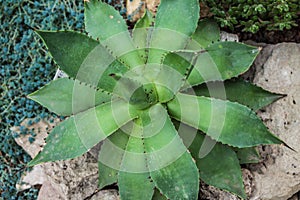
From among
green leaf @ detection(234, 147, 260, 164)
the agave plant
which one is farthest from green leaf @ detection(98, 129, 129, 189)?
green leaf @ detection(234, 147, 260, 164)

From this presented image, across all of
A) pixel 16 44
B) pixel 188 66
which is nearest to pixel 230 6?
pixel 188 66

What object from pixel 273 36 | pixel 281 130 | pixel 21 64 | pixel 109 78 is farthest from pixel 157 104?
pixel 21 64

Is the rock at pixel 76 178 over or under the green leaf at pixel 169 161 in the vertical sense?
under

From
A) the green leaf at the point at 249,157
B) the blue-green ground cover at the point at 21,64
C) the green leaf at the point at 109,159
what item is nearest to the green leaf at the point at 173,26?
the green leaf at the point at 109,159

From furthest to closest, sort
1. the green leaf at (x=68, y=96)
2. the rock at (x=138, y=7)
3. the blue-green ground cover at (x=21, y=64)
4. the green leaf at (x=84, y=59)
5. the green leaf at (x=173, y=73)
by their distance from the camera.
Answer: the blue-green ground cover at (x=21, y=64) < the rock at (x=138, y=7) < the green leaf at (x=68, y=96) < the green leaf at (x=84, y=59) < the green leaf at (x=173, y=73)

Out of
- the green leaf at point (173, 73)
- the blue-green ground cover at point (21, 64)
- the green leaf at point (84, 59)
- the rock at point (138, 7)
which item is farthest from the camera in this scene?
the blue-green ground cover at point (21, 64)

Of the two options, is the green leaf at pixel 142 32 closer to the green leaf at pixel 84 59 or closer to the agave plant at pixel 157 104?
the agave plant at pixel 157 104

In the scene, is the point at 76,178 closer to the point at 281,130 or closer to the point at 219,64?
the point at 219,64

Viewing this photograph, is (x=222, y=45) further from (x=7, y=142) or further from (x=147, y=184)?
(x=7, y=142)

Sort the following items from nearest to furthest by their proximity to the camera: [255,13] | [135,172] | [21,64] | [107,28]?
1. [135,172]
2. [107,28]
3. [255,13]
4. [21,64]
